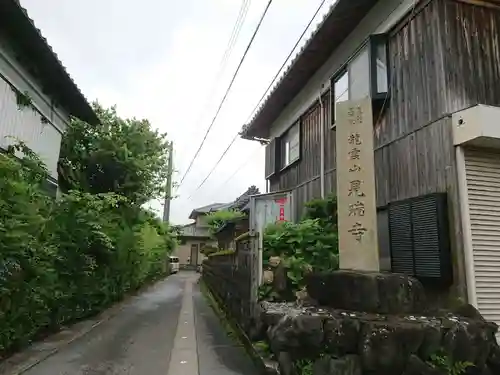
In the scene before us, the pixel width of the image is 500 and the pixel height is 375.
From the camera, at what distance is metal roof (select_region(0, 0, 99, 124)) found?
23.8 ft

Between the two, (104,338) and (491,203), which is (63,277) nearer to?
(104,338)

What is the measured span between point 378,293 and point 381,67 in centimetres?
535

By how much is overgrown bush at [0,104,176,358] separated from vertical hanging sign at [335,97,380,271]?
4.56 metres

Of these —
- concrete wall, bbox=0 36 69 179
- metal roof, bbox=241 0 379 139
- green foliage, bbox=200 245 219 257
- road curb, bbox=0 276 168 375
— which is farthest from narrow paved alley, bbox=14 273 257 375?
green foliage, bbox=200 245 219 257

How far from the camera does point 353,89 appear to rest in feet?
30.2

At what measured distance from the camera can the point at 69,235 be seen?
8.78 meters

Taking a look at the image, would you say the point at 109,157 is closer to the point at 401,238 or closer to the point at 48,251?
the point at 48,251

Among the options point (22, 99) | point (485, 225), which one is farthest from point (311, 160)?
point (22, 99)

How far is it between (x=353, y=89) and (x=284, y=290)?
4.93 meters

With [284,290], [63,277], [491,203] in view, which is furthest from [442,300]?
[63,277]

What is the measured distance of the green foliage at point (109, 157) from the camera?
13.1 m

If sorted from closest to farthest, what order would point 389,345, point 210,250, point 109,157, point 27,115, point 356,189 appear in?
1. point 389,345
2. point 356,189
3. point 27,115
4. point 109,157
5. point 210,250

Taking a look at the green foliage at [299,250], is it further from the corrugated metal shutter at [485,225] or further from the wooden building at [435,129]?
the corrugated metal shutter at [485,225]

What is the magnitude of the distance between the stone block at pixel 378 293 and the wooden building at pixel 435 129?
4.74 ft
